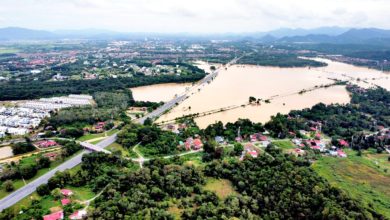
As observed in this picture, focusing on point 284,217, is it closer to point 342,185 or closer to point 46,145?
point 342,185

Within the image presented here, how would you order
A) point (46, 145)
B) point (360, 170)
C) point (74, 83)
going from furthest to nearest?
1. point (74, 83)
2. point (46, 145)
3. point (360, 170)

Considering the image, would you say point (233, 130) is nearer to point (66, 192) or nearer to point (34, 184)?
point (66, 192)

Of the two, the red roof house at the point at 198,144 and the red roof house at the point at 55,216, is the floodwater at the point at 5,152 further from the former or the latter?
the red roof house at the point at 198,144

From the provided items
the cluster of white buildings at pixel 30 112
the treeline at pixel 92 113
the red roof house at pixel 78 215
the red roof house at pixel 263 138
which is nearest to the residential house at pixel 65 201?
the red roof house at pixel 78 215

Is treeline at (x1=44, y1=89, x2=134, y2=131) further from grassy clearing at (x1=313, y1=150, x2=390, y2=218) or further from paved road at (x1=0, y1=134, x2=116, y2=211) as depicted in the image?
grassy clearing at (x1=313, y1=150, x2=390, y2=218)

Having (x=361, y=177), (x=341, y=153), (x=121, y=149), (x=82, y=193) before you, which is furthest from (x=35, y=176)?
(x=341, y=153)

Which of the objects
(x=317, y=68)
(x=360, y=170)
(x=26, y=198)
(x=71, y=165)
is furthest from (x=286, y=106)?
(x=317, y=68)

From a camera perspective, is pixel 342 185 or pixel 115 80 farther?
pixel 115 80
